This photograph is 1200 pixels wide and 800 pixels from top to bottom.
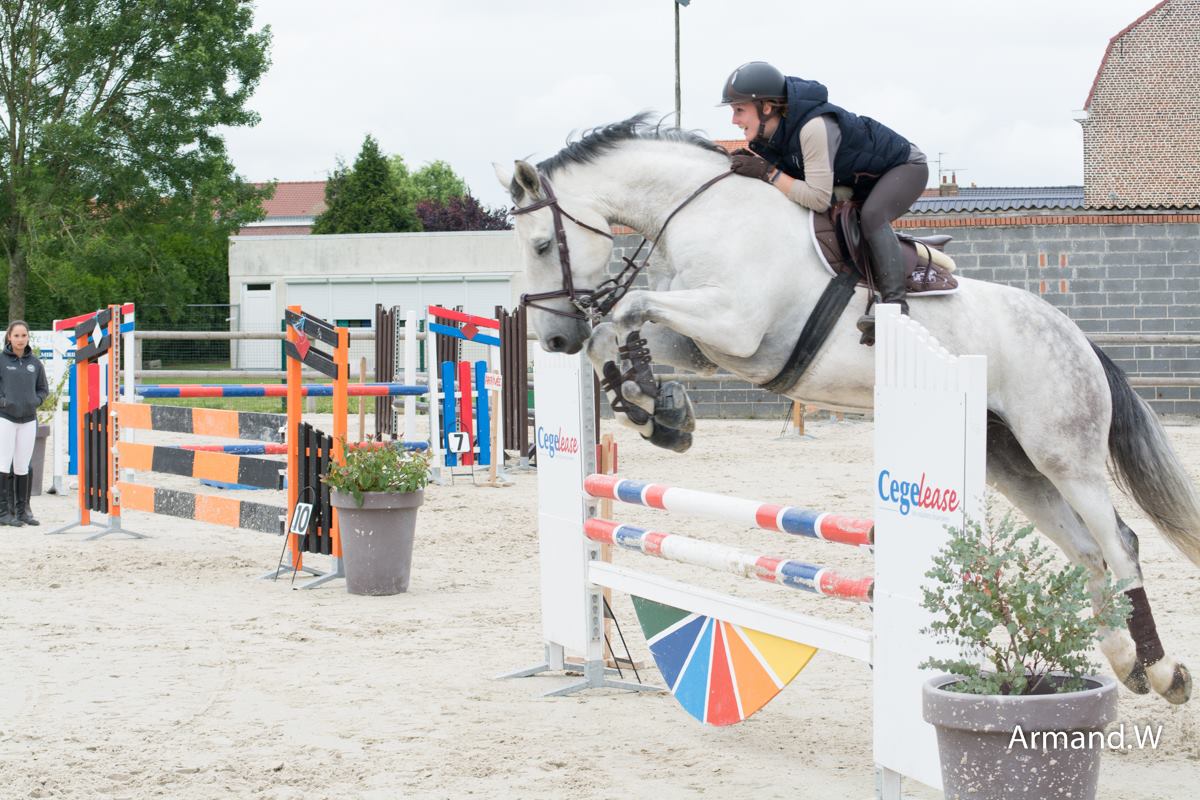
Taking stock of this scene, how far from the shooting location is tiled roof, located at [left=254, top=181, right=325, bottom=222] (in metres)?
69.1

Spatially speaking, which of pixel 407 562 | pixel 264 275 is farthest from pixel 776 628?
pixel 264 275

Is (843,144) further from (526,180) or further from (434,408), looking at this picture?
(434,408)

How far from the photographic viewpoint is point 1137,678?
3.93 m

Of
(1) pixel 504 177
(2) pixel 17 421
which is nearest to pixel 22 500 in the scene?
(2) pixel 17 421

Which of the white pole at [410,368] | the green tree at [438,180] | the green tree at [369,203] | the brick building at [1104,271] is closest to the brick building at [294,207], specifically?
the green tree at [438,180]

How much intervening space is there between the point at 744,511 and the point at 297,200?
7005cm

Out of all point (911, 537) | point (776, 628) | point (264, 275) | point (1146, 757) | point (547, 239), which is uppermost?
point (264, 275)

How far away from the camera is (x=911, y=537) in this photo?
3.05m

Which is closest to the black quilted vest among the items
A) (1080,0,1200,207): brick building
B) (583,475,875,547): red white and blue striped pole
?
(583,475,875,547): red white and blue striped pole

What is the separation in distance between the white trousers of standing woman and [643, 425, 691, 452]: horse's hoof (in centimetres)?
660

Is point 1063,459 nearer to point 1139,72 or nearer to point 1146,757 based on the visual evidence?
point 1146,757

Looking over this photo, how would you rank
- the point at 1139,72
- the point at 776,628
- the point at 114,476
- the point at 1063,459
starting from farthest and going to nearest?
the point at 1139,72, the point at 114,476, the point at 1063,459, the point at 776,628

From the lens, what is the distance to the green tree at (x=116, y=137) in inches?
1008

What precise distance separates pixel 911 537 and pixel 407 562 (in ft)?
13.1
